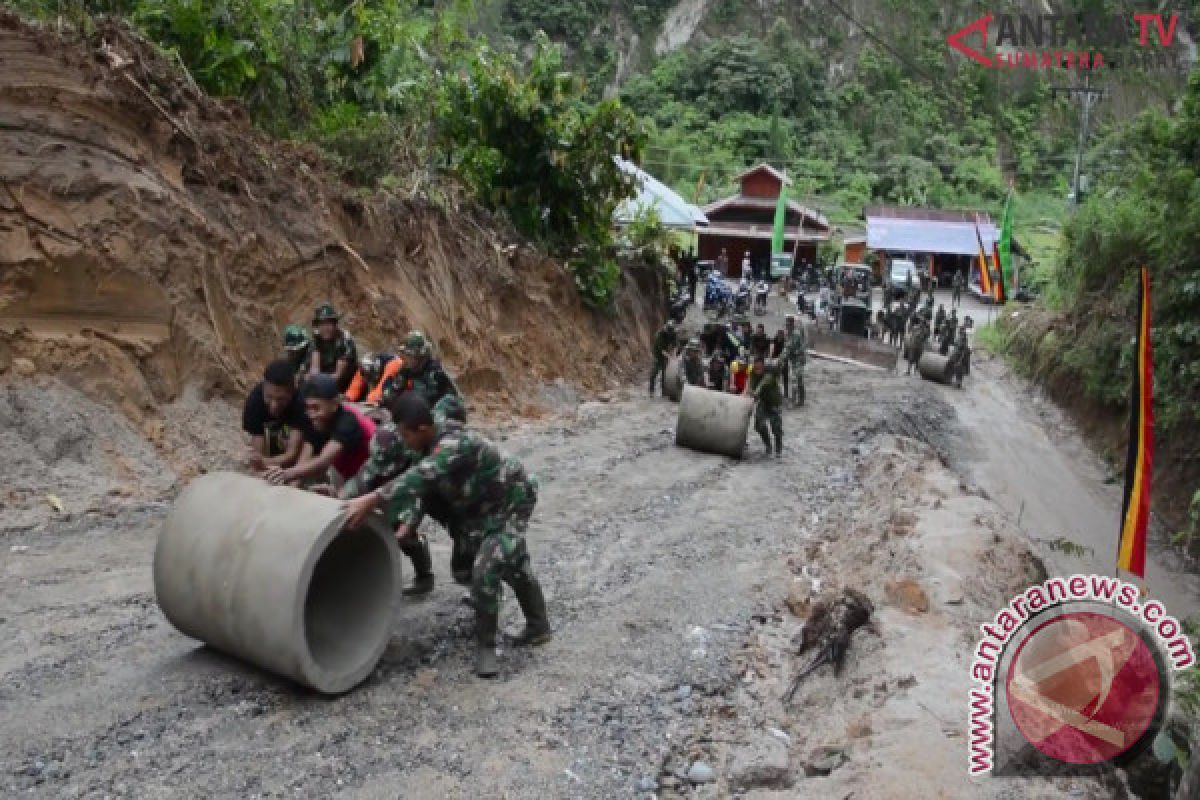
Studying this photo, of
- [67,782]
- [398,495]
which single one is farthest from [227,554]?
[67,782]

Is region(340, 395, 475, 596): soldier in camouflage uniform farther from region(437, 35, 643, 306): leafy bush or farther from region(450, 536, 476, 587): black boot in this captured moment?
region(437, 35, 643, 306): leafy bush

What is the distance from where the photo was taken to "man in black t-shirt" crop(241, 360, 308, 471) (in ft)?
21.3

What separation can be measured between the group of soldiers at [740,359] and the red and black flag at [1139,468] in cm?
611

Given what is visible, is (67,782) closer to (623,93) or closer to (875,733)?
(875,733)

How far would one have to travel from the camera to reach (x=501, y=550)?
630 centimetres

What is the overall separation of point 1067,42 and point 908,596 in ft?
272

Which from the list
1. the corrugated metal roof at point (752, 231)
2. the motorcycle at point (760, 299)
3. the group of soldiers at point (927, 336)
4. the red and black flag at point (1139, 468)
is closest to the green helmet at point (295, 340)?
the red and black flag at point (1139, 468)

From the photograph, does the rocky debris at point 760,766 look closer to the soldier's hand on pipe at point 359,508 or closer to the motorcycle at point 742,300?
the soldier's hand on pipe at point 359,508

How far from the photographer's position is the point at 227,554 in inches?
223

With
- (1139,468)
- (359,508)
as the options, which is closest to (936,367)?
(1139,468)

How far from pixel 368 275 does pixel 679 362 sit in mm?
6968

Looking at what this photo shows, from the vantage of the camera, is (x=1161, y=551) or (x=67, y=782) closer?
(x=67, y=782)

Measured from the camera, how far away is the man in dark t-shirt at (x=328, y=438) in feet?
20.7

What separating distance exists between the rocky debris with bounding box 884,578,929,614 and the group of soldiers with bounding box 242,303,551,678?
2.86 metres
